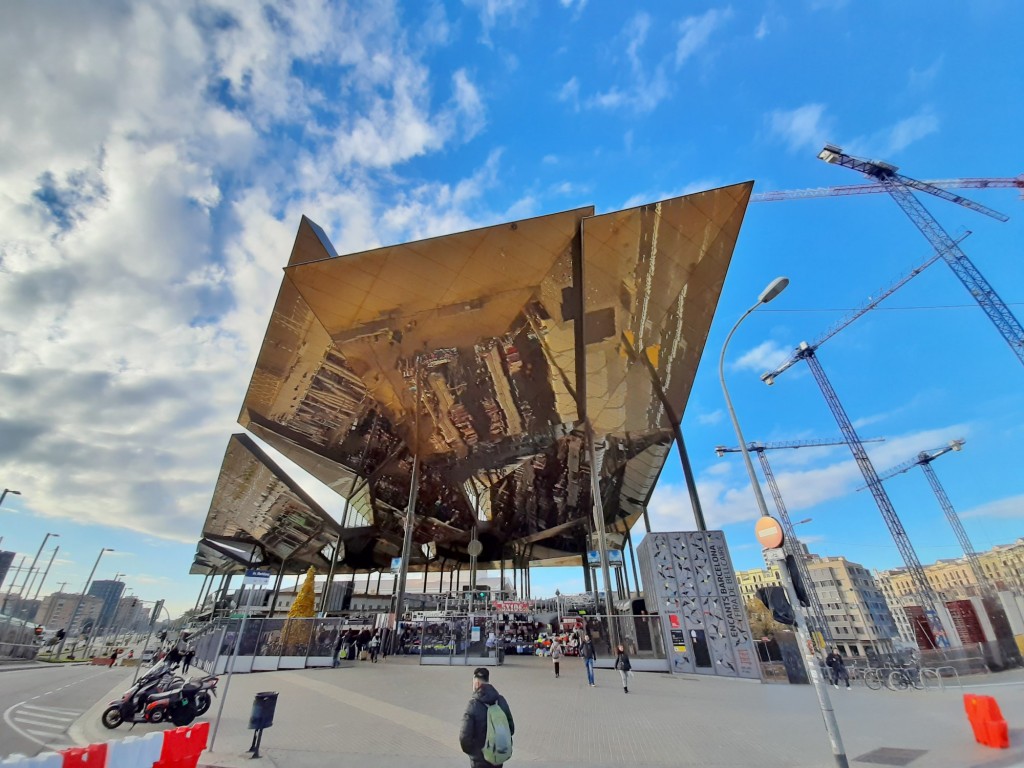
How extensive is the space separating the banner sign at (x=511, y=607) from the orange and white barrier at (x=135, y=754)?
2304 cm

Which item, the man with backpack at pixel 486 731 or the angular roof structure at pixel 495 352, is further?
the angular roof structure at pixel 495 352

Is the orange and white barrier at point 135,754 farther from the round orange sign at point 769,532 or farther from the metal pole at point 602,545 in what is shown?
the metal pole at point 602,545

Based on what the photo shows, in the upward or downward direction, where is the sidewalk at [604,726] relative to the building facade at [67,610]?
downward

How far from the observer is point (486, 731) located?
442cm

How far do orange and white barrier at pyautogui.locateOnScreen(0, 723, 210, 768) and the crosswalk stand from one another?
3.93 meters

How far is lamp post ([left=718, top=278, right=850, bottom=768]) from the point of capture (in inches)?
210

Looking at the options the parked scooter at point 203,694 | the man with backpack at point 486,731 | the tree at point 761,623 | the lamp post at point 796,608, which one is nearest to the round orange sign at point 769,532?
the lamp post at point 796,608

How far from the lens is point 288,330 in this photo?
21797 mm

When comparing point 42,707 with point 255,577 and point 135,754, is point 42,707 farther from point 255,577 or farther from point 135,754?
point 135,754

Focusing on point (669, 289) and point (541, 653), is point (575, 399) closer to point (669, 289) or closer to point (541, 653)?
point (669, 289)

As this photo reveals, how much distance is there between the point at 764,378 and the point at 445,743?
72.6m

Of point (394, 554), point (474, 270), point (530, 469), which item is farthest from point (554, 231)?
point (394, 554)

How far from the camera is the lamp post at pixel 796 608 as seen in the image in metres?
5.32

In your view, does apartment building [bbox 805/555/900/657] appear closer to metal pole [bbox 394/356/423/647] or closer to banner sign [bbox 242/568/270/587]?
metal pole [bbox 394/356/423/647]
